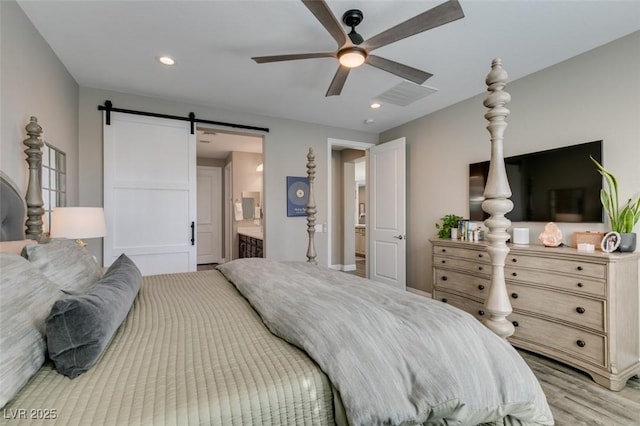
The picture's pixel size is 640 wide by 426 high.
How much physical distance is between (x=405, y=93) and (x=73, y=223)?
3401mm

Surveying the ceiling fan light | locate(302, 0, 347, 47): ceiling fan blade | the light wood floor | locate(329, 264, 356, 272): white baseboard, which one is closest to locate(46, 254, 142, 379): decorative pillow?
locate(302, 0, 347, 47): ceiling fan blade

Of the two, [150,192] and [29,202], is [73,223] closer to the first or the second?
[29,202]

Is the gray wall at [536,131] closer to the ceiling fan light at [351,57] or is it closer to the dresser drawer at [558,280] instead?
the dresser drawer at [558,280]

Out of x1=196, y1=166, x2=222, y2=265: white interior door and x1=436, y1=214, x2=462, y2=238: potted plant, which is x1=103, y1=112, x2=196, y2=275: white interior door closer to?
x1=436, y1=214, x2=462, y2=238: potted plant

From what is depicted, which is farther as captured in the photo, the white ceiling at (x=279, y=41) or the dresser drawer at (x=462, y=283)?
the dresser drawer at (x=462, y=283)

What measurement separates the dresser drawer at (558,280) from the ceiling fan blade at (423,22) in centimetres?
205

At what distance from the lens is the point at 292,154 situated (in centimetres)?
427

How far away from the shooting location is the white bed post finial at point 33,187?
1.86 m

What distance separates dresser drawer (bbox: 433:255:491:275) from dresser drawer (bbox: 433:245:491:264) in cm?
3

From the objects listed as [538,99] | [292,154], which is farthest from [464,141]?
[292,154]

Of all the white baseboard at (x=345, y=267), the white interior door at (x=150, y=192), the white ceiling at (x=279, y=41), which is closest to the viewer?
the white ceiling at (x=279, y=41)

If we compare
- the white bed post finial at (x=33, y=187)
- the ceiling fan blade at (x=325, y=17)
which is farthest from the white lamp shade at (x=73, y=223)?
the ceiling fan blade at (x=325, y=17)

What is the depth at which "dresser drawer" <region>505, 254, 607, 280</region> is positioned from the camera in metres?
2.05

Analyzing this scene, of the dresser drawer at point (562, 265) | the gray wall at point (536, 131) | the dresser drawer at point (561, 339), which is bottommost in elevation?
the dresser drawer at point (561, 339)
